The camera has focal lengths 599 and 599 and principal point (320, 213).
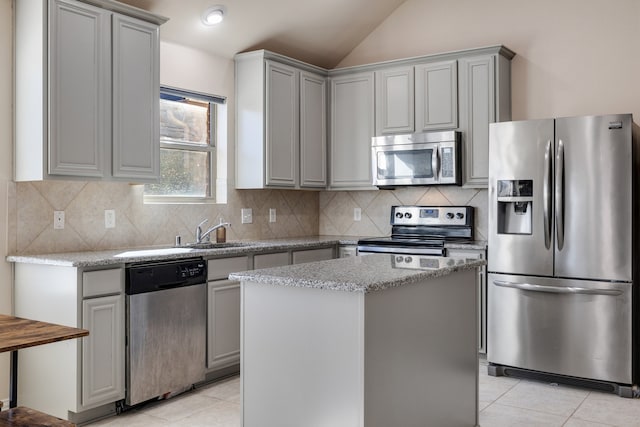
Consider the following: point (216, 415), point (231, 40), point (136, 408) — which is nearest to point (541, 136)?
point (231, 40)

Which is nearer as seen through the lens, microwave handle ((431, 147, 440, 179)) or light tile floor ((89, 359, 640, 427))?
light tile floor ((89, 359, 640, 427))

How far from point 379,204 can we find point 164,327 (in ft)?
8.20

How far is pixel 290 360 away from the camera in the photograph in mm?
2336

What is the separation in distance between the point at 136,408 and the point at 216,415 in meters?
0.50

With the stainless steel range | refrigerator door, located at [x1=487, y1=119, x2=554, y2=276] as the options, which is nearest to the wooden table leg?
the stainless steel range

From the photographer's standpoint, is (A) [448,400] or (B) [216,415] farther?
(B) [216,415]

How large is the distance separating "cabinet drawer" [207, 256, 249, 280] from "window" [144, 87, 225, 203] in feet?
2.49

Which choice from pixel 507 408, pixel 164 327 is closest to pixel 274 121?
pixel 164 327

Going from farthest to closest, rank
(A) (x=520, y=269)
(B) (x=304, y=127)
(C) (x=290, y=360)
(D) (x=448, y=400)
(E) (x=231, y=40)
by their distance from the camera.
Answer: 1. (B) (x=304, y=127)
2. (E) (x=231, y=40)
3. (A) (x=520, y=269)
4. (D) (x=448, y=400)
5. (C) (x=290, y=360)

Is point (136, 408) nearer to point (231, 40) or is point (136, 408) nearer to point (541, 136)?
point (231, 40)

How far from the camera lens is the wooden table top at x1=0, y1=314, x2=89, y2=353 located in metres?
1.80

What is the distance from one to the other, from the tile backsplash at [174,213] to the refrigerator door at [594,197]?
1036 millimetres

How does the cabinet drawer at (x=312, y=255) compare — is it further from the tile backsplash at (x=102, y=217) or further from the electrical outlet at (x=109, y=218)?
the electrical outlet at (x=109, y=218)

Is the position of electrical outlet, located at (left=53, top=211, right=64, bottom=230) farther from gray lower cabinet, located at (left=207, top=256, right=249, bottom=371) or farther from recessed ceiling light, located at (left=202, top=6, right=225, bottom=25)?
recessed ceiling light, located at (left=202, top=6, right=225, bottom=25)
